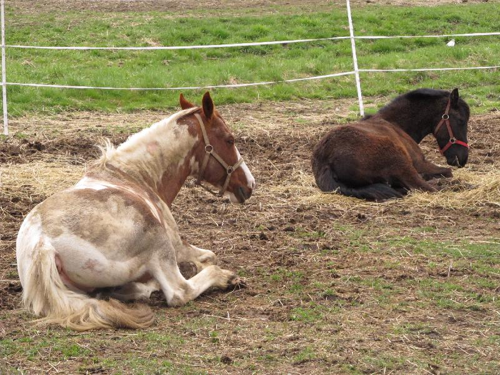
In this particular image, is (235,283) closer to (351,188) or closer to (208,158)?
(208,158)

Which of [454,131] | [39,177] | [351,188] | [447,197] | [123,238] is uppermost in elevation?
[123,238]

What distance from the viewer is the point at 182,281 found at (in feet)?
16.4

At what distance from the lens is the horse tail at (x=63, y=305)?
4.49m

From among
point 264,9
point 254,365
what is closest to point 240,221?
point 254,365

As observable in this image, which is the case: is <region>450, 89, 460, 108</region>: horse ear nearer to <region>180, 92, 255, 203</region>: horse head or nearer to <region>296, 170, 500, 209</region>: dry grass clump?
<region>296, 170, 500, 209</region>: dry grass clump

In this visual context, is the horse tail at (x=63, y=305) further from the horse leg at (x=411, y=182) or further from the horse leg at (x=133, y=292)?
the horse leg at (x=411, y=182)

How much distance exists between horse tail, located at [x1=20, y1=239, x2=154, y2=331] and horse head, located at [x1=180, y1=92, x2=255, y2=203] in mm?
1390

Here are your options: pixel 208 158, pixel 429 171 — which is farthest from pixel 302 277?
pixel 429 171

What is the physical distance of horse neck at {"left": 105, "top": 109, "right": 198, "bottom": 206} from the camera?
5.46 m

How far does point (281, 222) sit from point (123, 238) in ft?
8.02

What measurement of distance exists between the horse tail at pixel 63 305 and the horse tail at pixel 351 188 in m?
3.55

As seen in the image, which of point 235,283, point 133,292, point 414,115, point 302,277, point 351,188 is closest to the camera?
point 133,292

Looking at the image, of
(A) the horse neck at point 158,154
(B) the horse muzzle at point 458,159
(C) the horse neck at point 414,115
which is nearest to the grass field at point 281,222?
(B) the horse muzzle at point 458,159

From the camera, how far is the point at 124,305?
468 cm
